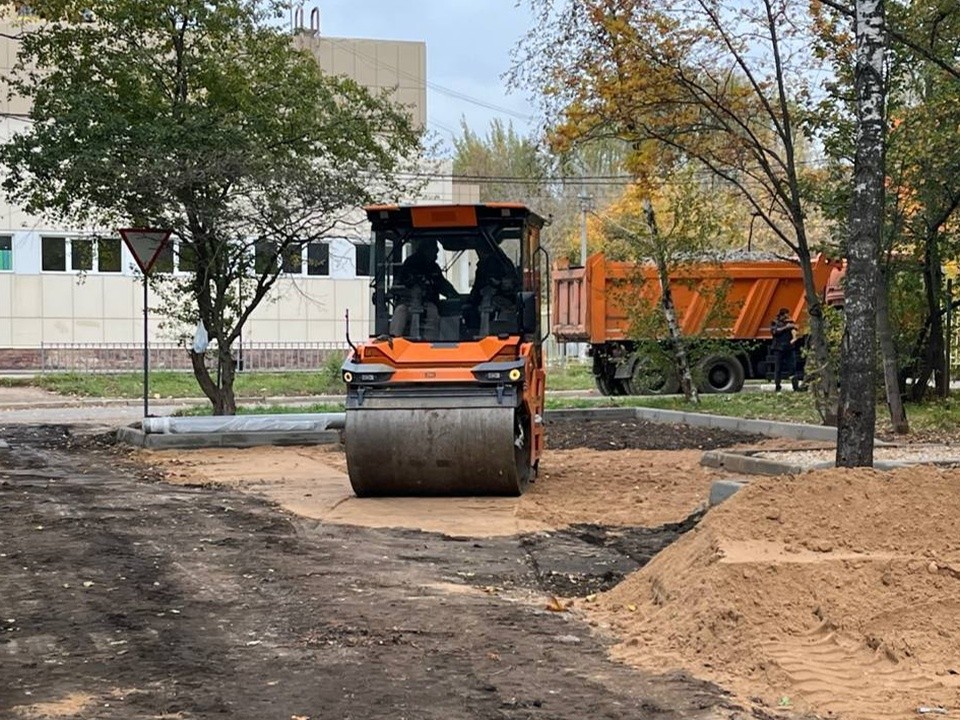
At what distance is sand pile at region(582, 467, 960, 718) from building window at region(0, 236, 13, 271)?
3141 cm

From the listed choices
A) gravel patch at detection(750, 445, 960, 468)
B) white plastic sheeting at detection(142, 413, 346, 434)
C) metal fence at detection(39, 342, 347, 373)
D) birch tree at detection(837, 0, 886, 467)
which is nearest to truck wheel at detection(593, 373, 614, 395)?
metal fence at detection(39, 342, 347, 373)

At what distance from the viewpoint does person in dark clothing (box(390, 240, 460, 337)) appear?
13.2m

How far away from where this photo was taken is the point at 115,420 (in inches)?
940

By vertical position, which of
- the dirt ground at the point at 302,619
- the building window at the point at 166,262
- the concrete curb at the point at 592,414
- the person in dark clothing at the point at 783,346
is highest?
the building window at the point at 166,262

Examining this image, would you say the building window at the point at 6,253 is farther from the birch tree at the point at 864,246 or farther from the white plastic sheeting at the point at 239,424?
the birch tree at the point at 864,246

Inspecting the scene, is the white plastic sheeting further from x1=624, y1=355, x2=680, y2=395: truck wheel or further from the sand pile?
the sand pile

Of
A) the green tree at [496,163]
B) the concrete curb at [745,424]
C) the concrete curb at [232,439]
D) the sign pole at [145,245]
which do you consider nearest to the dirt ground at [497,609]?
the concrete curb at [745,424]

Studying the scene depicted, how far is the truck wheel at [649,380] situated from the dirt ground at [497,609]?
13334 mm

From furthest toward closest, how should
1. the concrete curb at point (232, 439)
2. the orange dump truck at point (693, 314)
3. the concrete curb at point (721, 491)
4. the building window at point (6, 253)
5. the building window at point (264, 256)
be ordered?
the building window at point (6, 253)
the orange dump truck at point (693, 314)
the building window at point (264, 256)
the concrete curb at point (232, 439)
the concrete curb at point (721, 491)

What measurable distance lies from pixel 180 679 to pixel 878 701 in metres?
3.15

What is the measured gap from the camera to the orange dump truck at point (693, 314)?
2728 cm

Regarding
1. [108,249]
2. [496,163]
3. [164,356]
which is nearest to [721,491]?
[108,249]

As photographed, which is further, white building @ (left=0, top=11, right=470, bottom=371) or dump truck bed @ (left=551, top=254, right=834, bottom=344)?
white building @ (left=0, top=11, right=470, bottom=371)

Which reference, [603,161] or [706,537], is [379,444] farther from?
[603,161]
